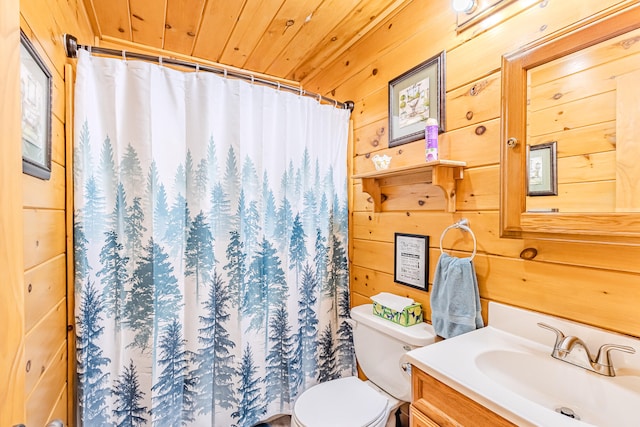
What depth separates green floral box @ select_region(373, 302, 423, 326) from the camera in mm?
1438

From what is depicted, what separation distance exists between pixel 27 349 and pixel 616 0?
1.93m

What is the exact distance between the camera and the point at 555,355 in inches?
38.9

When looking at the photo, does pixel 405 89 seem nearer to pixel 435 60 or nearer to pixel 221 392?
pixel 435 60

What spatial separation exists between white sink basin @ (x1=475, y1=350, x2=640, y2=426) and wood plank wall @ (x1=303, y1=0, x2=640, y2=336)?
0.53 ft

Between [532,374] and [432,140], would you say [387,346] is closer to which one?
[532,374]

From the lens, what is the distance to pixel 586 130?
967mm

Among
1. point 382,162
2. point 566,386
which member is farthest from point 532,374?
point 382,162

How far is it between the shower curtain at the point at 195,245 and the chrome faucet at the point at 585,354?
1.15 m

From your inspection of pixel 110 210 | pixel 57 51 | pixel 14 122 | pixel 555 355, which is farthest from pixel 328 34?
pixel 555 355

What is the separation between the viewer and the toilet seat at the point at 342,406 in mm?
1289

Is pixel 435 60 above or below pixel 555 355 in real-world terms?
above

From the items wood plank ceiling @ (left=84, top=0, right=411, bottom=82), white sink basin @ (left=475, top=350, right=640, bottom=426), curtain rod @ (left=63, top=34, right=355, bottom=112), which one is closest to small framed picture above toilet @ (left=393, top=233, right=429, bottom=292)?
white sink basin @ (left=475, top=350, right=640, bottom=426)

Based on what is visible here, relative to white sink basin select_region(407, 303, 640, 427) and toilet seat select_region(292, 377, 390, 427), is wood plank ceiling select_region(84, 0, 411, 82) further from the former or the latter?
toilet seat select_region(292, 377, 390, 427)

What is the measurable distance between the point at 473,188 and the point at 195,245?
4.13 feet
